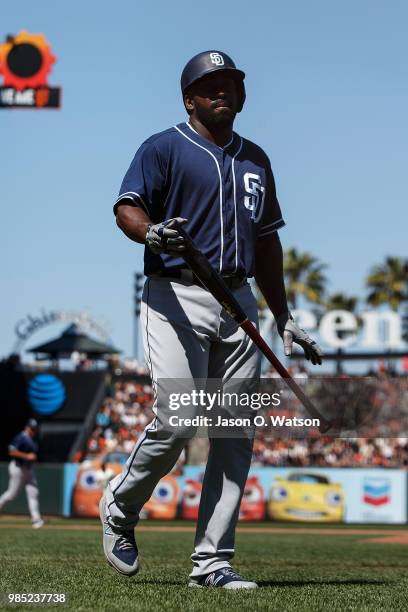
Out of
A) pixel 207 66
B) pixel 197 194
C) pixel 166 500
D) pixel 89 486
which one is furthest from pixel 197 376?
pixel 89 486

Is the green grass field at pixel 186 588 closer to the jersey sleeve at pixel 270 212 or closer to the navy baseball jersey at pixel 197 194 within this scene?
the navy baseball jersey at pixel 197 194

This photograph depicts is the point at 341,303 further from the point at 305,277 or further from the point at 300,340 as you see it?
the point at 300,340

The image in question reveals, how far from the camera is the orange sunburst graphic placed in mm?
31625

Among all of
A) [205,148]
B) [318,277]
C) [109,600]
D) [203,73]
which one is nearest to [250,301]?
[205,148]

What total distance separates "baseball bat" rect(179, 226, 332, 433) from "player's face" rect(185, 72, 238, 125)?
0.66 m

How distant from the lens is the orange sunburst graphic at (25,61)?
1245 inches

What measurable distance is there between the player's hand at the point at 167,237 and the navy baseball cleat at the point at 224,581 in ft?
4.85

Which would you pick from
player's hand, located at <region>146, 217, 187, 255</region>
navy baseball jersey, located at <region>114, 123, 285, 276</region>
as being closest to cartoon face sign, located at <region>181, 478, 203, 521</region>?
navy baseball jersey, located at <region>114, 123, 285, 276</region>

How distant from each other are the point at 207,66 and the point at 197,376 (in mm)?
1392

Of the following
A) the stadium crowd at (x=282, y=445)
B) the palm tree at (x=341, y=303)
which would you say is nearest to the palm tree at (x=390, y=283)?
the palm tree at (x=341, y=303)

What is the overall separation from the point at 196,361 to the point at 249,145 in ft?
3.73

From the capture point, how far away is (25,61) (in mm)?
32094

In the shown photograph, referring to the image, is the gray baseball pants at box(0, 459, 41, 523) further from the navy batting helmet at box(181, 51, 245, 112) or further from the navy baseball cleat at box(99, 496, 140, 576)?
the navy batting helmet at box(181, 51, 245, 112)

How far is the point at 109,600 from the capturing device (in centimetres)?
421
